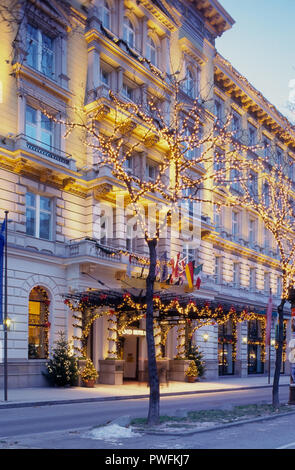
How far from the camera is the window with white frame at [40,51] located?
28547 mm

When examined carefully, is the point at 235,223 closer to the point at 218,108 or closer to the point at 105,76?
the point at 218,108

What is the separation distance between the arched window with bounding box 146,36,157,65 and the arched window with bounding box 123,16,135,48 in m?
1.55

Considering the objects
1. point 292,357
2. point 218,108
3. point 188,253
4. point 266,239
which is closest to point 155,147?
point 188,253

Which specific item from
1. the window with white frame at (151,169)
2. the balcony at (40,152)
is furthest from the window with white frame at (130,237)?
the balcony at (40,152)

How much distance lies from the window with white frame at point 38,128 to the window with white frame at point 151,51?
35.6 feet

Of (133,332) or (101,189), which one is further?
(133,332)

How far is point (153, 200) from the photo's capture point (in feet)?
113

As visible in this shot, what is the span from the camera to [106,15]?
3394 centimetres

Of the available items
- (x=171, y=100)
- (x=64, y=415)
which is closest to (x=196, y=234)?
(x=171, y=100)

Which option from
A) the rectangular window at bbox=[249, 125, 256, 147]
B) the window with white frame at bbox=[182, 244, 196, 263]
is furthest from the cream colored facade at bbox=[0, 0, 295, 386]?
the rectangular window at bbox=[249, 125, 256, 147]

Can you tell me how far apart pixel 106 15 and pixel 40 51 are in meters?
6.70
